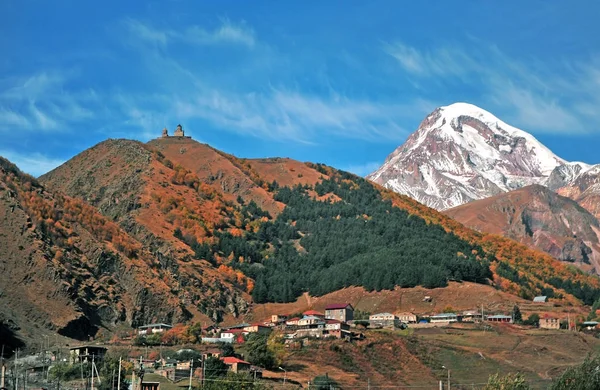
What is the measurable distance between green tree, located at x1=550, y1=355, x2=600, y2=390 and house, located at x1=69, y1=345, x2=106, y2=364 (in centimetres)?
5808

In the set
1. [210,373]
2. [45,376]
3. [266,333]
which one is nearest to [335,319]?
[266,333]

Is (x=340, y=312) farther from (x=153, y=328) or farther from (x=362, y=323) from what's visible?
(x=153, y=328)

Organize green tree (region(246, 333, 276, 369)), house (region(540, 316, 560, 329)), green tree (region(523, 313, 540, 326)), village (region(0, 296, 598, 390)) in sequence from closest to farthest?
village (region(0, 296, 598, 390)) → green tree (region(246, 333, 276, 369)) → house (region(540, 316, 560, 329)) → green tree (region(523, 313, 540, 326))

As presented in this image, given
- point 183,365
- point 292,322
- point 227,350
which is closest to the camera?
point 183,365

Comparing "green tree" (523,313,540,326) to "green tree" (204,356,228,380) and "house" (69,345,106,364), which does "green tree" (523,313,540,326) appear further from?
"house" (69,345,106,364)

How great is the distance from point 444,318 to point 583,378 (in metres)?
99.7

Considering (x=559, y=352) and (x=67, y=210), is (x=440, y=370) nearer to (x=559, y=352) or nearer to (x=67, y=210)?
(x=559, y=352)

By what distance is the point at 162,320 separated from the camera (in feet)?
545

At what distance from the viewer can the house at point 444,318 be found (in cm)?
16562

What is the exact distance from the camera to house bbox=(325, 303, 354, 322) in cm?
16871

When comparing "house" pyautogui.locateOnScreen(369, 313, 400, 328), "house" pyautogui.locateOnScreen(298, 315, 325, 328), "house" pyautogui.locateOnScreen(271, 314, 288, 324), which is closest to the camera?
"house" pyautogui.locateOnScreen(298, 315, 325, 328)

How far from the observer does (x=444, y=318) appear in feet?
548

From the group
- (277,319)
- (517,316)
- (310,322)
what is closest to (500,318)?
(517,316)

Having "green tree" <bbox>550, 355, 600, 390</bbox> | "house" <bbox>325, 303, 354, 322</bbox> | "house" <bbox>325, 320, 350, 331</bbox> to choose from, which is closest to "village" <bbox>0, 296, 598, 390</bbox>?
"house" <bbox>325, 303, 354, 322</bbox>
